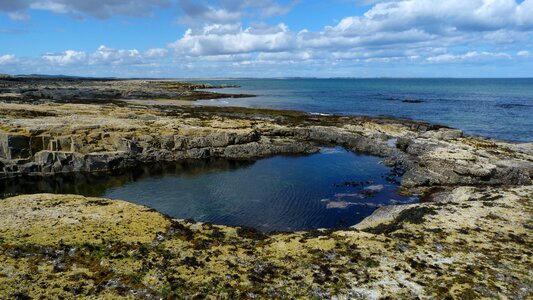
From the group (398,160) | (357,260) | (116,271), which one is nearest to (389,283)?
(357,260)

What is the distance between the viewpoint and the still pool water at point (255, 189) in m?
35.2

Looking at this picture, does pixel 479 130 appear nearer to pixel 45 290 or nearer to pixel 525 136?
pixel 525 136

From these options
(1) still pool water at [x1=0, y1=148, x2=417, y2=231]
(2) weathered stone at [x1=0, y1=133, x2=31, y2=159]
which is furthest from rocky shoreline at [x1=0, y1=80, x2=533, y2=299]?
(2) weathered stone at [x1=0, y1=133, x2=31, y2=159]

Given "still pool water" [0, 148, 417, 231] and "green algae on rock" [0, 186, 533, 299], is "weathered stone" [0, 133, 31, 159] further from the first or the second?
"green algae on rock" [0, 186, 533, 299]

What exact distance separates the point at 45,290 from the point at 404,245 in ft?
54.5

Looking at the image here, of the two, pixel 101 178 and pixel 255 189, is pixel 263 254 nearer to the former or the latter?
pixel 255 189

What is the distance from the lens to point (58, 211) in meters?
22.2

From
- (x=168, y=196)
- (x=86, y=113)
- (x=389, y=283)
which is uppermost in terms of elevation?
(x=86, y=113)

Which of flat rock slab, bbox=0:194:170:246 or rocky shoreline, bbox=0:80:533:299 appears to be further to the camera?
flat rock slab, bbox=0:194:170:246

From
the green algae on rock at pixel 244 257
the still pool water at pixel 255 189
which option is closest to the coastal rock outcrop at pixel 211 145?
the still pool water at pixel 255 189

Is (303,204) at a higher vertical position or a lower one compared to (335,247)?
lower

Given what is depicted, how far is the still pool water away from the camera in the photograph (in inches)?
1385

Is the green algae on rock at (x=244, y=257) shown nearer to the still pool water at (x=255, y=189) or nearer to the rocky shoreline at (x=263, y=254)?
the rocky shoreline at (x=263, y=254)

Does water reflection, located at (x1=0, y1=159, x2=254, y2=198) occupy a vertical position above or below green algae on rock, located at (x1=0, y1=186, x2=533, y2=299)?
below
